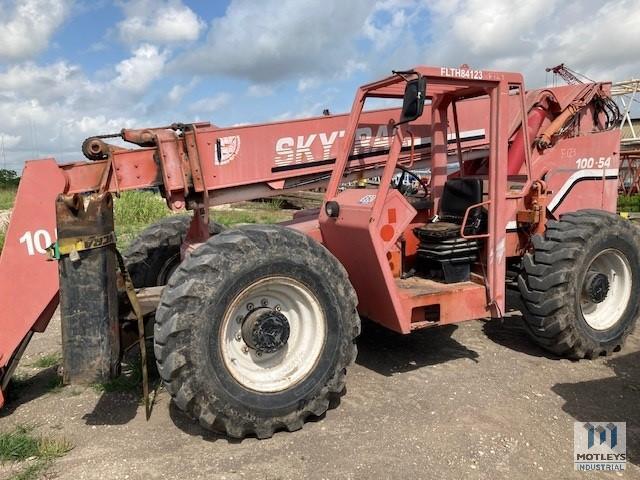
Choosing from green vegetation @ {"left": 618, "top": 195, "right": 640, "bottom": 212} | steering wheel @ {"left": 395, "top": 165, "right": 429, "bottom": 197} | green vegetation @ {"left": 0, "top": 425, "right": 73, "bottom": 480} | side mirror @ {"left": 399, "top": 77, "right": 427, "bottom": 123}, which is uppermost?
side mirror @ {"left": 399, "top": 77, "right": 427, "bottom": 123}

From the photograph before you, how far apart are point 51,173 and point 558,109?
15.8ft

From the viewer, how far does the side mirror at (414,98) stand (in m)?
3.99

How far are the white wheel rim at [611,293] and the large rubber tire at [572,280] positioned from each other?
0.01m

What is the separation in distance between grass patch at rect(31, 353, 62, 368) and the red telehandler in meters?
0.99

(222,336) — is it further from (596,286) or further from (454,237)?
(596,286)

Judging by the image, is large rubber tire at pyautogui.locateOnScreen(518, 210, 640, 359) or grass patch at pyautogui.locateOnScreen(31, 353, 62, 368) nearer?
large rubber tire at pyautogui.locateOnScreen(518, 210, 640, 359)

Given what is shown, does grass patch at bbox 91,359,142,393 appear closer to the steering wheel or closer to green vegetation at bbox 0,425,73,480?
green vegetation at bbox 0,425,73,480

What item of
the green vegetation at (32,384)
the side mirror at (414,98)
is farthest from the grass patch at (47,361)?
the side mirror at (414,98)

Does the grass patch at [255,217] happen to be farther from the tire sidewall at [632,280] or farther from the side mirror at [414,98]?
the side mirror at [414,98]

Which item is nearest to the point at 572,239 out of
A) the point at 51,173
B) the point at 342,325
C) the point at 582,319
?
the point at 582,319

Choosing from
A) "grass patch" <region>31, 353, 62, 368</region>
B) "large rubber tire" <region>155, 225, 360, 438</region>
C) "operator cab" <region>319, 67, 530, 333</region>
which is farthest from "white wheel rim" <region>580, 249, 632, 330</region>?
"grass patch" <region>31, 353, 62, 368</region>

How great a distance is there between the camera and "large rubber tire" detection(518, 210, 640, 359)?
4848mm

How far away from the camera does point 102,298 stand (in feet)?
12.4

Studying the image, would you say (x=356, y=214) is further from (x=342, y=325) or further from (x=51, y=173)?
(x=51, y=173)
